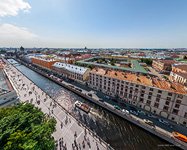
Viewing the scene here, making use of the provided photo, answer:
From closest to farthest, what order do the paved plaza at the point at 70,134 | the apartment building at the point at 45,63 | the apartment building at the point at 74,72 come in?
the paved plaza at the point at 70,134 → the apartment building at the point at 74,72 → the apartment building at the point at 45,63

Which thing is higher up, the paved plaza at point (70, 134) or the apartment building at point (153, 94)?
the apartment building at point (153, 94)

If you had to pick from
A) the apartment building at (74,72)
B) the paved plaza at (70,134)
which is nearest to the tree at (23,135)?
the paved plaza at (70,134)

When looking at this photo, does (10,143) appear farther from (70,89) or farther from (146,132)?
(70,89)

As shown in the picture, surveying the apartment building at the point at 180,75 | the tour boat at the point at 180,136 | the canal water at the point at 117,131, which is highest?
the apartment building at the point at 180,75

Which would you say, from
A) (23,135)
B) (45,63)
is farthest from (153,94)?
(45,63)

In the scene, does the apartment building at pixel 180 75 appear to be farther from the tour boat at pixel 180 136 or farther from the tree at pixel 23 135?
the tree at pixel 23 135

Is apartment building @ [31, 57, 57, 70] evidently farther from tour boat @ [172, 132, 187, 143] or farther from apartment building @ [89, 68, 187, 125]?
tour boat @ [172, 132, 187, 143]

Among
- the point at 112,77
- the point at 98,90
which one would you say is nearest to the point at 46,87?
the point at 98,90

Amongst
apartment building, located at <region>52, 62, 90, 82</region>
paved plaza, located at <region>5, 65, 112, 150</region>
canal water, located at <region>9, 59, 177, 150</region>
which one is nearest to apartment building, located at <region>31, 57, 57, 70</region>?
apartment building, located at <region>52, 62, 90, 82</region>
